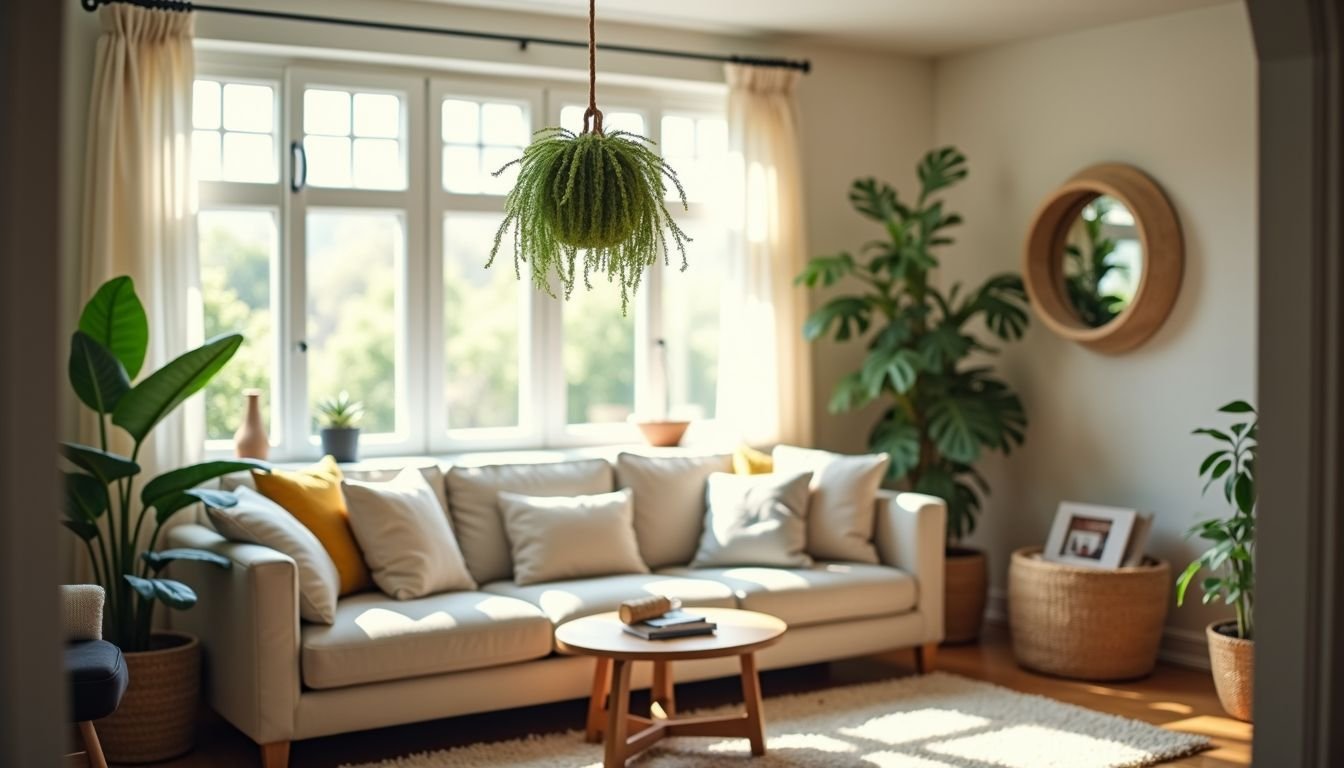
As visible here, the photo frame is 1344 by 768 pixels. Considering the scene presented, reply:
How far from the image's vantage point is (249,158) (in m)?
5.18

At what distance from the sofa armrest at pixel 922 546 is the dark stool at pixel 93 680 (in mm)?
2946

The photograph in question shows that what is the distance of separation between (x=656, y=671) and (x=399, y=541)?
98cm

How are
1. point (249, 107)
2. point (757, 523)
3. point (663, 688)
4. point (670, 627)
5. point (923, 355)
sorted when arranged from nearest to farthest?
1. point (670, 627)
2. point (663, 688)
3. point (249, 107)
4. point (757, 523)
5. point (923, 355)

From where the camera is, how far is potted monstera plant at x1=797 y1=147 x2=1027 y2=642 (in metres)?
5.79

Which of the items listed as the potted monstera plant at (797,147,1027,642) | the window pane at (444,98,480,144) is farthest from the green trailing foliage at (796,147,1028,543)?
the window pane at (444,98,480,144)

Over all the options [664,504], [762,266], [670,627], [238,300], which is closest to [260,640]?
[670,627]

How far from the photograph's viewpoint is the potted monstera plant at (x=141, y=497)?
13.6 feet

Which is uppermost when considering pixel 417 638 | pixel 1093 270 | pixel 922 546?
pixel 1093 270

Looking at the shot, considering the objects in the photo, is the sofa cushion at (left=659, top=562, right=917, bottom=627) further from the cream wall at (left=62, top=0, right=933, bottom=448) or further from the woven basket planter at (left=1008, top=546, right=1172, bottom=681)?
the cream wall at (left=62, top=0, right=933, bottom=448)

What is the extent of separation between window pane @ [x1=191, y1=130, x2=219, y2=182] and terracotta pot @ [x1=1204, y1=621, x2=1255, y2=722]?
159 inches

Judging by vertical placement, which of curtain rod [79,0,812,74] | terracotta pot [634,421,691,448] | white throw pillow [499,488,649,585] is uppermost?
curtain rod [79,0,812,74]

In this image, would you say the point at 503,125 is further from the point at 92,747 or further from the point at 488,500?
the point at 92,747

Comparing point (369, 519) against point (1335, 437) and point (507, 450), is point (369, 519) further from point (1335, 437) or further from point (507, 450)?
point (1335, 437)

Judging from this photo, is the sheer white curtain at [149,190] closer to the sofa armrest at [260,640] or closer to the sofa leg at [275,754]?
the sofa armrest at [260,640]
